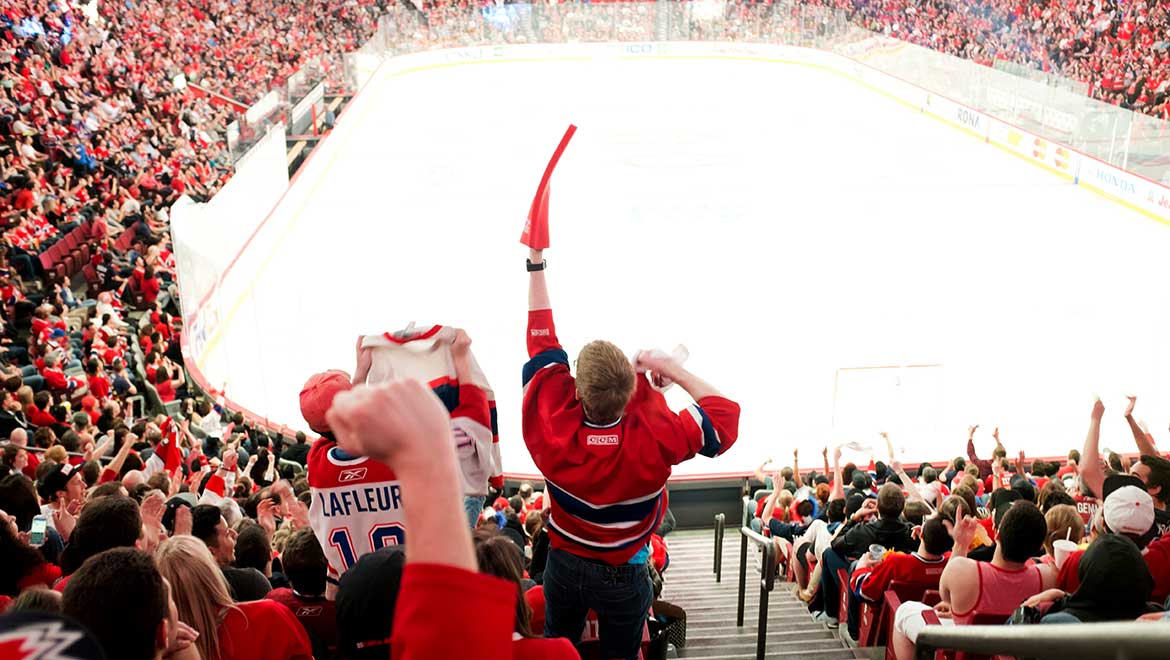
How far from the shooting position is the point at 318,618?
9.91ft

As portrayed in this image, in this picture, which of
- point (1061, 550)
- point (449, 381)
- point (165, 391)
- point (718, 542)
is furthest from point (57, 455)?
point (1061, 550)

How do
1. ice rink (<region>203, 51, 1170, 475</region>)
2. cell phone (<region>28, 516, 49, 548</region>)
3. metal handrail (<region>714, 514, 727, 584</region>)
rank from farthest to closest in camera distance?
1. ice rink (<region>203, 51, 1170, 475</region>)
2. metal handrail (<region>714, 514, 727, 584</region>)
3. cell phone (<region>28, 516, 49, 548</region>)

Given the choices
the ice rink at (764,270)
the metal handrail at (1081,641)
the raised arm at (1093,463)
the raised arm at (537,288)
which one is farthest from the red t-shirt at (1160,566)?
the ice rink at (764,270)

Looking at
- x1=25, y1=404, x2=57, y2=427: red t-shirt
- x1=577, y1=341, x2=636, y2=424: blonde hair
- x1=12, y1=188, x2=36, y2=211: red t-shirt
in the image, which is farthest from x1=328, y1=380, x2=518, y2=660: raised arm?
x1=12, y1=188, x2=36, y2=211: red t-shirt

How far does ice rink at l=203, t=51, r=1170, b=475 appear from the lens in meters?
10.3

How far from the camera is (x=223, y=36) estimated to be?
26.9 m

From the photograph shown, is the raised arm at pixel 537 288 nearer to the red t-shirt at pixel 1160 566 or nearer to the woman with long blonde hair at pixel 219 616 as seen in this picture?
the woman with long blonde hair at pixel 219 616

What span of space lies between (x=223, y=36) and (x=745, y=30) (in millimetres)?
14579

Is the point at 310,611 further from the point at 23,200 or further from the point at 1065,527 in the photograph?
the point at 23,200

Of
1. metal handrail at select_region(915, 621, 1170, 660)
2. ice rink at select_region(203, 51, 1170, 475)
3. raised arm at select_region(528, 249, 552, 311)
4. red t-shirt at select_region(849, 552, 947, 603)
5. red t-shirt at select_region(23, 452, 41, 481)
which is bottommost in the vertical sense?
ice rink at select_region(203, 51, 1170, 475)

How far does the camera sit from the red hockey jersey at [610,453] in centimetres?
320

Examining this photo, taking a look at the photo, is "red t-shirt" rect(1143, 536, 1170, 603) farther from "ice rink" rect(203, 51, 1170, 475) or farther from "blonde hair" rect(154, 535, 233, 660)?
"ice rink" rect(203, 51, 1170, 475)

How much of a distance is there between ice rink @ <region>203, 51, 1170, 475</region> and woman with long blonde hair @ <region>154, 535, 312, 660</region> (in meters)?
6.93

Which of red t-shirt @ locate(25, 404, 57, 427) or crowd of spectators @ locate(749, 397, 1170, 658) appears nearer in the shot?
crowd of spectators @ locate(749, 397, 1170, 658)
